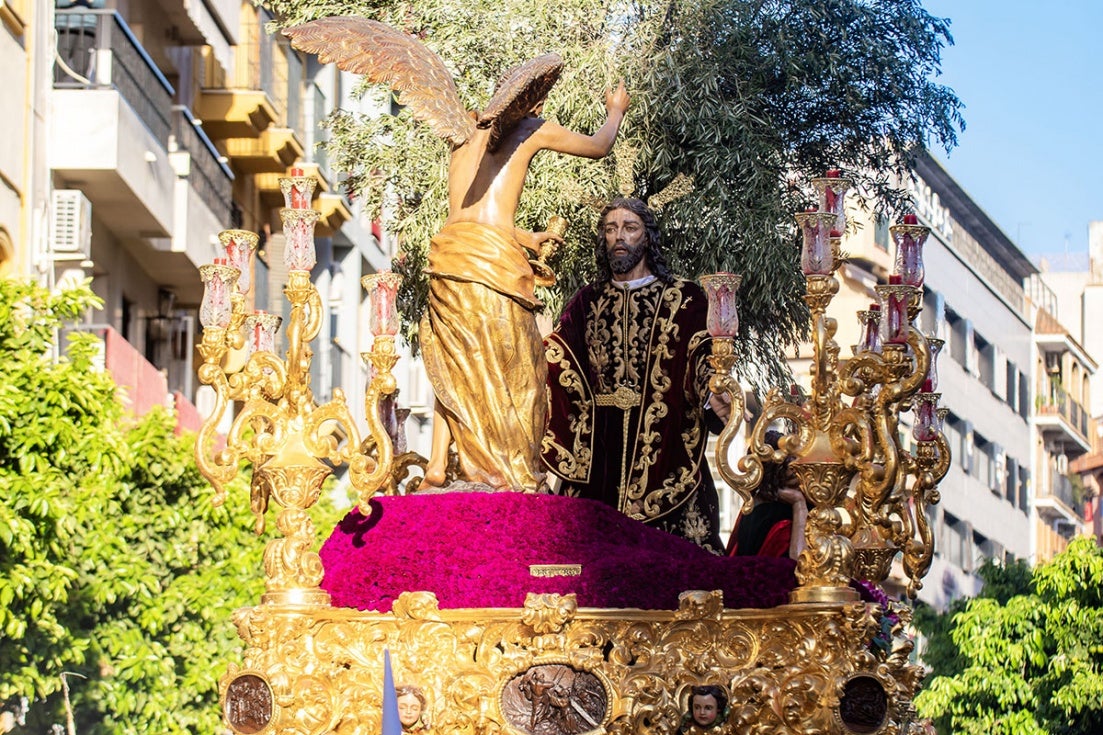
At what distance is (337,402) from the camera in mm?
10953

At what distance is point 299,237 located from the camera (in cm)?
1119

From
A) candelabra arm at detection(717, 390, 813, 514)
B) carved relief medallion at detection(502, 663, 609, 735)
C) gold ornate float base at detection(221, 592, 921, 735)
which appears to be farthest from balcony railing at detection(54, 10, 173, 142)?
carved relief medallion at detection(502, 663, 609, 735)

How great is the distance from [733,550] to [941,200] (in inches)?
1818

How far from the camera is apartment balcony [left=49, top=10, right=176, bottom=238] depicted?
24.2m

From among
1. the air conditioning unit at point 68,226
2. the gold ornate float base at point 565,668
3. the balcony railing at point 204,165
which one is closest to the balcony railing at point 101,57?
the air conditioning unit at point 68,226

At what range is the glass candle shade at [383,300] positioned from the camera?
11.5 m

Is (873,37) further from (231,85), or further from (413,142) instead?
(231,85)

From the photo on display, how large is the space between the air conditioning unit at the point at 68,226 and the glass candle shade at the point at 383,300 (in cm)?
1213

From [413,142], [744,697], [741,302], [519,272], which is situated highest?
[413,142]

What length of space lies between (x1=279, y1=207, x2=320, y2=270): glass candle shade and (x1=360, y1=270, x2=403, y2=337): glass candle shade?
424mm

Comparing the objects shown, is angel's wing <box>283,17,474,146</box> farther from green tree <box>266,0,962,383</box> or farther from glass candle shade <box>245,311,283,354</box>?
green tree <box>266,0,962,383</box>

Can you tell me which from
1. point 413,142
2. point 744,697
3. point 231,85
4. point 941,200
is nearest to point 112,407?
point 413,142

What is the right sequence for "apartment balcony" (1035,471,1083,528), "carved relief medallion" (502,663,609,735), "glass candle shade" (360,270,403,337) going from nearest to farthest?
"carved relief medallion" (502,663,609,735) → "glass candle shade" (360,270,403,337) → "apartment balcony" (1035,471,1083,528)

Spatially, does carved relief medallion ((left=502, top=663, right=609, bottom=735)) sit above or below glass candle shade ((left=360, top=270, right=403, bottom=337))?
below
